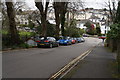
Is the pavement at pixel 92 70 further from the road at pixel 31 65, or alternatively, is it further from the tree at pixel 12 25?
the tree at pixel 12 25

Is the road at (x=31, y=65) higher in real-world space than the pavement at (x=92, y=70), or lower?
higher

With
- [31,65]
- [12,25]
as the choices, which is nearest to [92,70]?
[31,65]

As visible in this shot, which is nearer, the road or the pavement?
the road

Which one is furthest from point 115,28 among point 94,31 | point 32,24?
point 94,31

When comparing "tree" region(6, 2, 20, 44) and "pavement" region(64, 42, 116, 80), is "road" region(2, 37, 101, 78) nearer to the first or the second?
"pavement" region(64, 42, 116, 80)

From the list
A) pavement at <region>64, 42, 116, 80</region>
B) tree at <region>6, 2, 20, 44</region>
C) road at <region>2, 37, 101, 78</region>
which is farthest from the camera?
tree at <region>6, 2, 20, 44</region>

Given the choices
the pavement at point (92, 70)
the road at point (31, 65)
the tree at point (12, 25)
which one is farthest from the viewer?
the tree at point (12, 25)

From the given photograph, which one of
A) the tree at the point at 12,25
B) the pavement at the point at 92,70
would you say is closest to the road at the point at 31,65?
the pavement at the point at 92,70

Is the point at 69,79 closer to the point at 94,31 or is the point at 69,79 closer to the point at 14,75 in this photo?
the point at 14,75

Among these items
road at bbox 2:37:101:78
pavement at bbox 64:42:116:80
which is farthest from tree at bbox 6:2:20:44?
pavement at bbox 64:42:116:80

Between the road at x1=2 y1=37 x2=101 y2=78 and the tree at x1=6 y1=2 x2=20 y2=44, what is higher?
the tree at x1=6 y1=2 x2=20 y2=44

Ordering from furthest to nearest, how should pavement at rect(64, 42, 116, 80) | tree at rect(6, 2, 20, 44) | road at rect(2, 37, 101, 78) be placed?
1. tree at rect(6, 2, 20, 44)
2. pavement at rect(64, 42, 116, 80)
3. road at rect(2, 37, 101, 78)

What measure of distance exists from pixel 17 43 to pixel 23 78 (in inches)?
567

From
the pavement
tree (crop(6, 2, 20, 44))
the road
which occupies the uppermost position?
tree (crop(6, 2, 20, 44))
